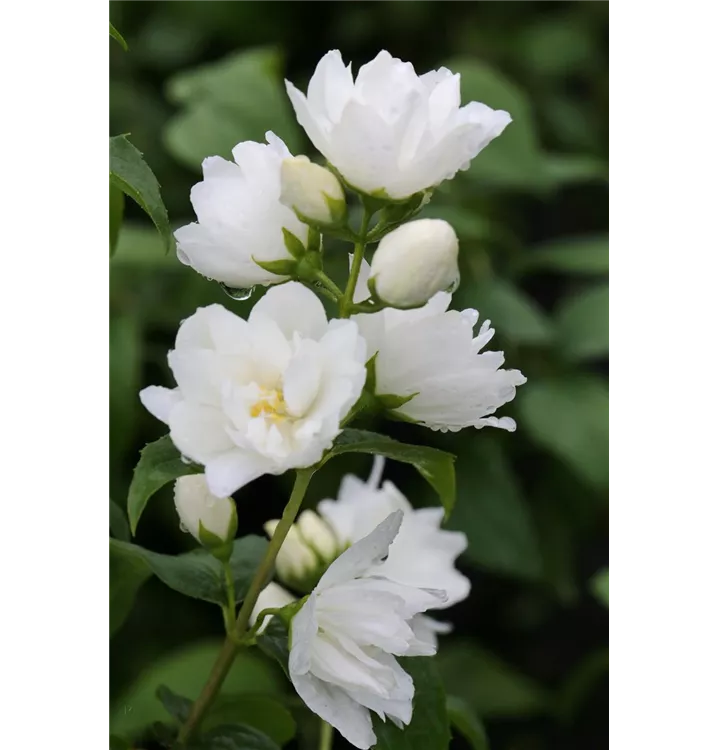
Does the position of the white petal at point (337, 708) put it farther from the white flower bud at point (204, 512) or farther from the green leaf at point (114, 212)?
the green leaf at point (114, 212)

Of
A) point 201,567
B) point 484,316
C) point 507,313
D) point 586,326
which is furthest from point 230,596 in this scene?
point 586,326

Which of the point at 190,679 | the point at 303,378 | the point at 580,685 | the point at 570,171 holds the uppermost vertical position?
the point at 570,171

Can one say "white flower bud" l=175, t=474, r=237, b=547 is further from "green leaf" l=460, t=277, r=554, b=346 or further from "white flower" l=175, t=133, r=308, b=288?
"green leaf" l=460, t=277, r=554, b=346

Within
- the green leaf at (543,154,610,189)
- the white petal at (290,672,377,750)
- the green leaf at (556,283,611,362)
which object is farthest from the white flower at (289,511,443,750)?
the green leaf at (543,154,610,189)

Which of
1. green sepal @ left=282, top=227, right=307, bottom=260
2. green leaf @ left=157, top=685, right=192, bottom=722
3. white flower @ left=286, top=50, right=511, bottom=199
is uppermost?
white flower @ left=286, top=50, right=511, bottom=199

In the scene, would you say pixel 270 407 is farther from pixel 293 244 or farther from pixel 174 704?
pixel 174 704
